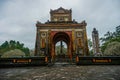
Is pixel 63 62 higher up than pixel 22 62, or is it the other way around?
pixel 22 62

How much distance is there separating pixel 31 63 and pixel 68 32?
458 inches

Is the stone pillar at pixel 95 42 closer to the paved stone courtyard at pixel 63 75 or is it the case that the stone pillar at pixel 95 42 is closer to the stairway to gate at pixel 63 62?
the stairway to gate at pixel 63 62

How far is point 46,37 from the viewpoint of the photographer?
22250mm

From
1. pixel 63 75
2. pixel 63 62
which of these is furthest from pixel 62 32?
pixel 63 75

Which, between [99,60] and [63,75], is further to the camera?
[99,60]

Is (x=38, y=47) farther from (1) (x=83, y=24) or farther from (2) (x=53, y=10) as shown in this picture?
(2) (x=53, y=10)

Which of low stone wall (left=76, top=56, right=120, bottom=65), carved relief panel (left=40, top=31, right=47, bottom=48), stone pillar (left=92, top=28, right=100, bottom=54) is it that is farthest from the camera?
stone pillar (left=92, top=28, right=100, bottom=54)

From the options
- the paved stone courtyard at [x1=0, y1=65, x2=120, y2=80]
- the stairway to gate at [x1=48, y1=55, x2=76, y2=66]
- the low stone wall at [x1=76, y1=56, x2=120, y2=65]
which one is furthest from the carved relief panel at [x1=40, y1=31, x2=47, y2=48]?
the paved stone courtyard at [x1=0, y1=65, x2=120, y2=80]

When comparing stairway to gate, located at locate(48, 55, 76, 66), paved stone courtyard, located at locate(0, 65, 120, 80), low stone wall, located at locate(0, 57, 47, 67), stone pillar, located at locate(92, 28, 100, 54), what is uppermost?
stone pillar, located at locate(92, 28, 100, 54)

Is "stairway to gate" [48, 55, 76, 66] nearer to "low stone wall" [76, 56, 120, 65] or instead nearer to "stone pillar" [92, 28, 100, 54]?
"low stone wall" [76, 56, 120, 65]

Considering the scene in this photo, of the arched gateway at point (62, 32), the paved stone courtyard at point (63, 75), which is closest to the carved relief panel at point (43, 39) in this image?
the arched gateway at point (62, 32)

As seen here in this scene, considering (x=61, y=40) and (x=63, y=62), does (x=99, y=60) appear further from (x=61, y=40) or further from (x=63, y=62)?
(x=61, y=40)

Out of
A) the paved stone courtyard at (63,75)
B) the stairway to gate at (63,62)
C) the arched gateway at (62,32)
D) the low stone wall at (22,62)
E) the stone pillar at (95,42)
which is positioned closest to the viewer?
the paved stone courtyard at (63,75)

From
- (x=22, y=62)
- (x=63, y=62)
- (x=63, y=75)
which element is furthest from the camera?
(x=63, y=62)
